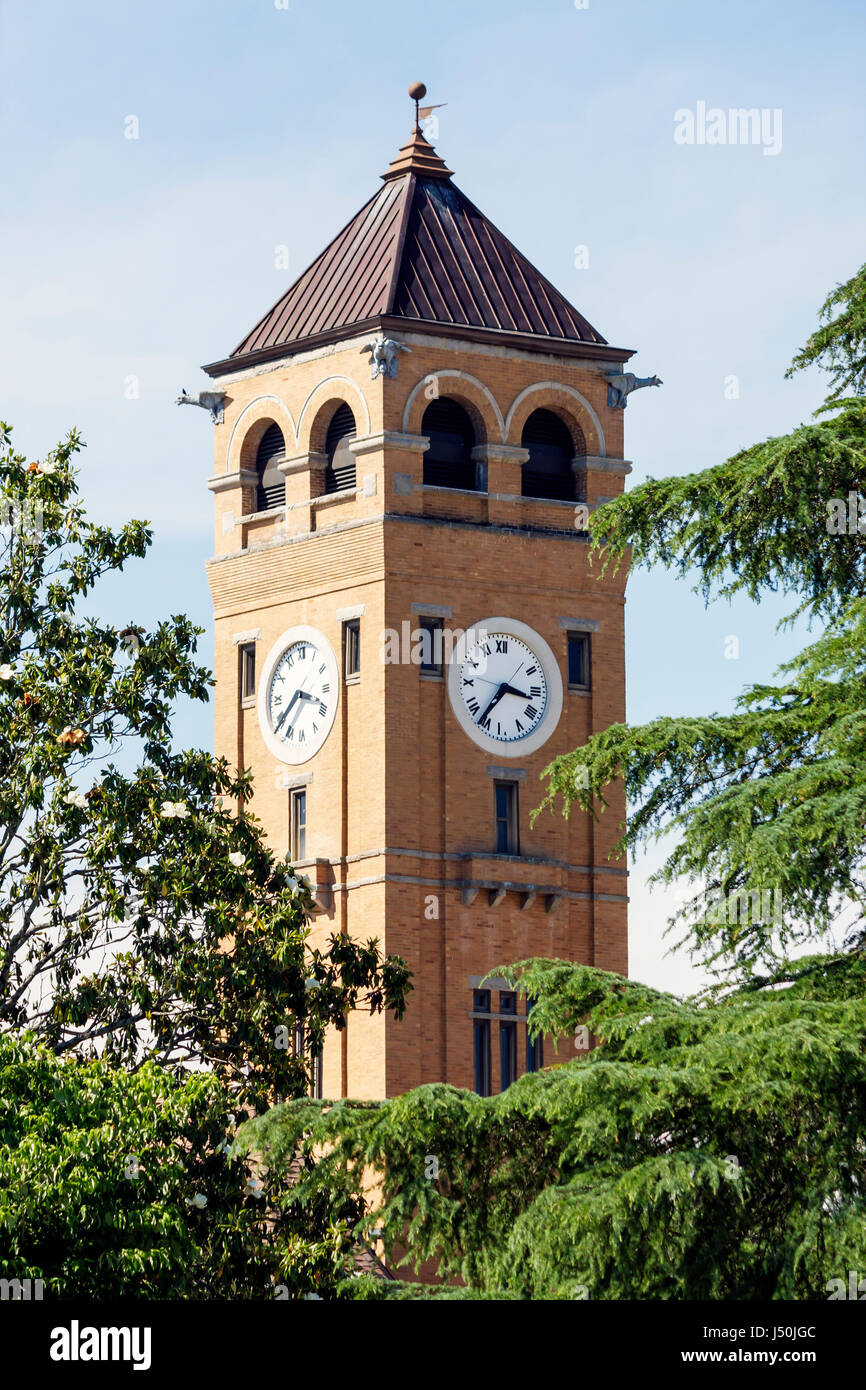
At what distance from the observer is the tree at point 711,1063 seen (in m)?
23.7

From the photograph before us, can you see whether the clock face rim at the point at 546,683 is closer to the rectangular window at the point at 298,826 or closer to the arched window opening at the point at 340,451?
the rectangular window at the point at 298,826

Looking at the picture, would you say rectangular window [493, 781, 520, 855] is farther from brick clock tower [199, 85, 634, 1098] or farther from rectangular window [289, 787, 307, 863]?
rectangular window [289, 787, 307, 863]

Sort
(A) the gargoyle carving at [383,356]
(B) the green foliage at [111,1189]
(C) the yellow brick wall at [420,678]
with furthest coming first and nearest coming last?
1. (A) the gargoyle carving at [383,356]
2. (C) the yellow brick wall at [420,678]
3. (B) the green foliage at [111,1189]

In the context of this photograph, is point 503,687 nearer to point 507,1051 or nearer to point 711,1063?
point 507,1051

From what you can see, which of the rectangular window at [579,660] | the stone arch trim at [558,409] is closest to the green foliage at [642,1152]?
the rectangular window at [579,660]

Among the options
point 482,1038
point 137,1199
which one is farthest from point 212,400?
point 137,1199

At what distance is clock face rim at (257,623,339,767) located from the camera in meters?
59.1

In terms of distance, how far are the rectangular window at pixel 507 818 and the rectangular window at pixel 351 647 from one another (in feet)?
11.4

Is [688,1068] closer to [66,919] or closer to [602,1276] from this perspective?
[602,1276]

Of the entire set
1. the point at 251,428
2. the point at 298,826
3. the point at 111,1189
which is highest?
Result: the point at 251,428

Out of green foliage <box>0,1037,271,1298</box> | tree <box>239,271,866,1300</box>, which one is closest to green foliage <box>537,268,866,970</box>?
tree <box>239,271,866,1300</box>

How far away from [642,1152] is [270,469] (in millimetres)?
38365

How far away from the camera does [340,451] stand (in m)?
60.2

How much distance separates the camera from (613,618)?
61.0 metres
